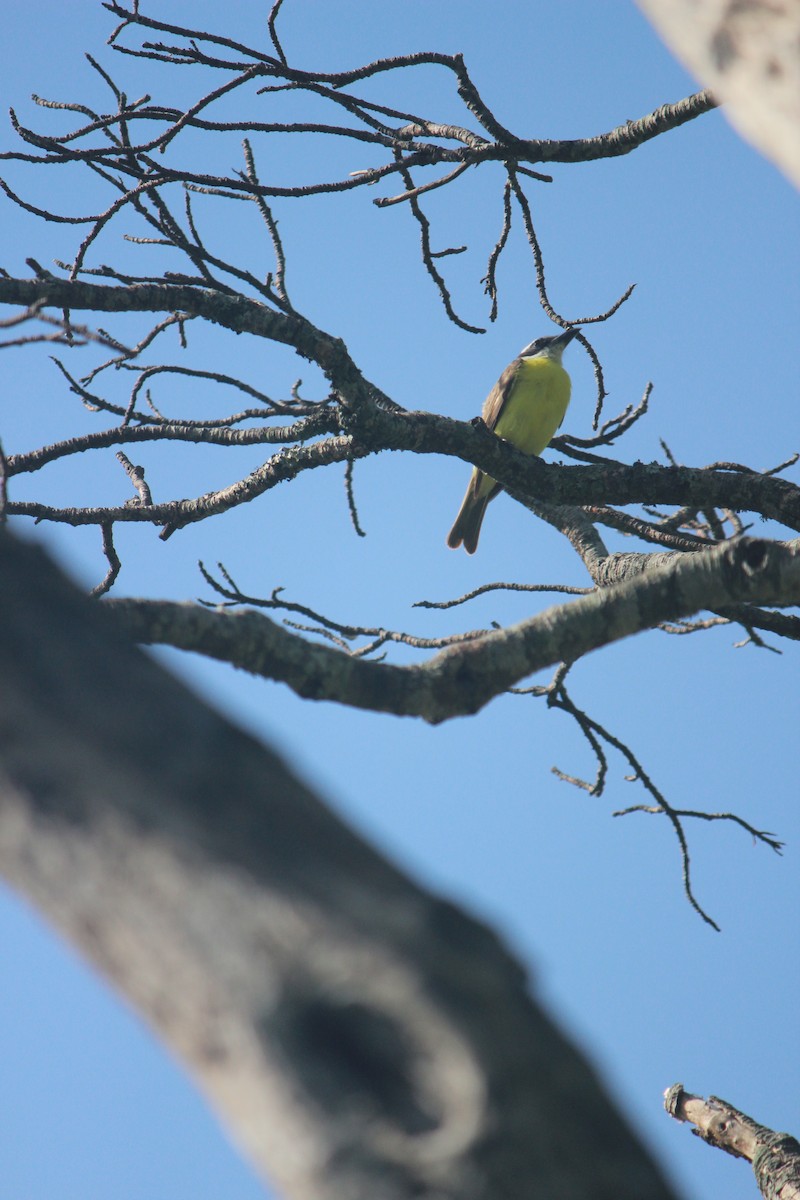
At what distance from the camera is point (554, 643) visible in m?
2.16

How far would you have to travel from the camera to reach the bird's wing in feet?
26.0

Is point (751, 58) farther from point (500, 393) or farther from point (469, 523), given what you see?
point (500, 393)

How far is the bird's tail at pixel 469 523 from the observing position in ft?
25.7

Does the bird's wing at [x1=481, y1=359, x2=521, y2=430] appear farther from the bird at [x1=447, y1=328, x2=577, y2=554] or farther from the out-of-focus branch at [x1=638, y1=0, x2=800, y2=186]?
the out-of-focus branch at [x1=638, y1=0, x2=800, y2=186]

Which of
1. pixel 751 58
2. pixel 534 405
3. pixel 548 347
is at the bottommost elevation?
pixel 751 58

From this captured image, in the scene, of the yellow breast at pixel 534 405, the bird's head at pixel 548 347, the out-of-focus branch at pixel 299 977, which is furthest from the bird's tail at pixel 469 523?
the out-of-focus branch at pixel 299 977

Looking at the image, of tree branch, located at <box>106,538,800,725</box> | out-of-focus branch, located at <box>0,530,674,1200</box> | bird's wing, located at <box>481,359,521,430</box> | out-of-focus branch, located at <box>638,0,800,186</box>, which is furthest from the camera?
bird's wing, located at <box>481,359,521,430</box>

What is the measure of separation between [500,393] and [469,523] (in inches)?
43.7

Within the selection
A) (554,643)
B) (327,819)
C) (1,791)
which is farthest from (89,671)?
(554,643)

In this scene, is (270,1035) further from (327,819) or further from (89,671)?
(89,671)

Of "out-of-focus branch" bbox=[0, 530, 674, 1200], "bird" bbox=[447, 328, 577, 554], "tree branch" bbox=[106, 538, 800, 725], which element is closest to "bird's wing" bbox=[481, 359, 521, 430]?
"bird" bbox=[447, 328, 577, 554]

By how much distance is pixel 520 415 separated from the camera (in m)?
7.88

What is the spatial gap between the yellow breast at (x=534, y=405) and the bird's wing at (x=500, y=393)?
3cm

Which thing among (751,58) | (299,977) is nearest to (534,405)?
(751,58)
